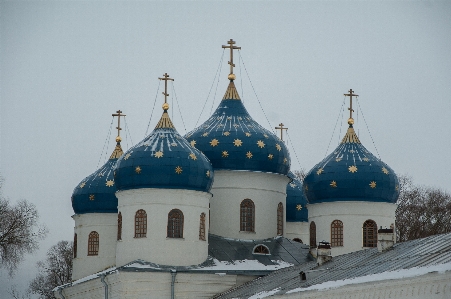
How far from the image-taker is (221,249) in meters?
32.0

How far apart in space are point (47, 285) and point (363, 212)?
2450cm

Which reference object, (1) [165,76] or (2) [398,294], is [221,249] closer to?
(1) [165,76]

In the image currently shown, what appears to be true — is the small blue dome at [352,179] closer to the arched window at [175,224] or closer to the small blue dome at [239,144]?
the small blue dome at [239,144]

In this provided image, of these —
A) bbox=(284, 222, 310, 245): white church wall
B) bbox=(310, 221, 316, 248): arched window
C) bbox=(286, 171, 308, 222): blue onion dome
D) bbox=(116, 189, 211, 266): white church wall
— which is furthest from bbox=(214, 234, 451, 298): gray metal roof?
bbox=(286, 171, 308, 222): blue onion dome

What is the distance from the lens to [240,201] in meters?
33.4

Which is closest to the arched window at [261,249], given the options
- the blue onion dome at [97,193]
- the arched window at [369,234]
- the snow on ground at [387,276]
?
the arched window at [369,234]

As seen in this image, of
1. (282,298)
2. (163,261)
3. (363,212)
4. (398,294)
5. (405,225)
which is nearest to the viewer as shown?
(398,294)

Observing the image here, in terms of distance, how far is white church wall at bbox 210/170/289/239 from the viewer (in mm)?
33125

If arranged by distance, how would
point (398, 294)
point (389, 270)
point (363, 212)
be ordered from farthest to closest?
1. point (363, 212)
2. point (389, 270)
3. point (398, 294)

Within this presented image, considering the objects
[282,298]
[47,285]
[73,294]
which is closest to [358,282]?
[282,298]

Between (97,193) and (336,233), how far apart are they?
347 inches

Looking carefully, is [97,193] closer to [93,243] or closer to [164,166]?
[93,243]

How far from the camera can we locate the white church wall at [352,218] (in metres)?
31.8

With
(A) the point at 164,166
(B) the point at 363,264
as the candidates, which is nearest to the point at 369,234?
(A) the point at 164,166
